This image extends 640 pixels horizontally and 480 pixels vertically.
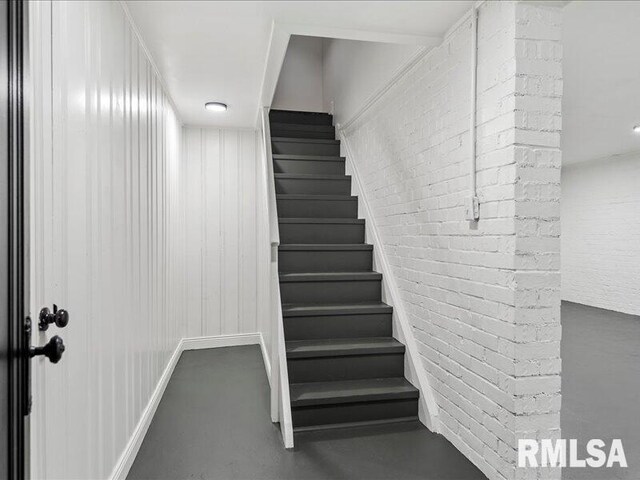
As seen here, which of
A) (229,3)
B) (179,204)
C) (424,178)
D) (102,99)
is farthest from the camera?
(179,204)

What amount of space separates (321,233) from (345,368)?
49.6 inches

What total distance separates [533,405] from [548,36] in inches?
65.5

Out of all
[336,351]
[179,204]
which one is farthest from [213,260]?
[336,351]

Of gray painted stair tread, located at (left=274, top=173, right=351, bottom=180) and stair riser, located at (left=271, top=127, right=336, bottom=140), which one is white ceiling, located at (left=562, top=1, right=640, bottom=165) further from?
stair riser, located at (left=271, top=127, right=336, bottom=140)

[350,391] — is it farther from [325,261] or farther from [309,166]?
[309,166]

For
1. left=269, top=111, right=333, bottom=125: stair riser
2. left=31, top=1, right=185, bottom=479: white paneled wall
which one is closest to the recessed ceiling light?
left=31, top=1, right=185, bottom=479: white paneled wall

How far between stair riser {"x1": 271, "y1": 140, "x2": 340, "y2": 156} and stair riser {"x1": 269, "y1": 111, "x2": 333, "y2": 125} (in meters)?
0.57

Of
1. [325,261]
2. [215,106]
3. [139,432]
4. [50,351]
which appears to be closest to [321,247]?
[325,261]

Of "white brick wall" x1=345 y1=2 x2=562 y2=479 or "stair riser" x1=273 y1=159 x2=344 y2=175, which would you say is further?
"stair riser" x1=273 y1=159 x2=344 y2=175

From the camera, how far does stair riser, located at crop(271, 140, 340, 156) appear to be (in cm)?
428

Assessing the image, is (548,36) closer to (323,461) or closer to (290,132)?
(323,461)

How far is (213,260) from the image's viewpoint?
169 inches

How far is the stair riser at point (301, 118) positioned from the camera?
476cm

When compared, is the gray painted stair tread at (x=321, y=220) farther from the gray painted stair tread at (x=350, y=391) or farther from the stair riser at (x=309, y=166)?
the gray painted stair tread at (x=350, y=391)
